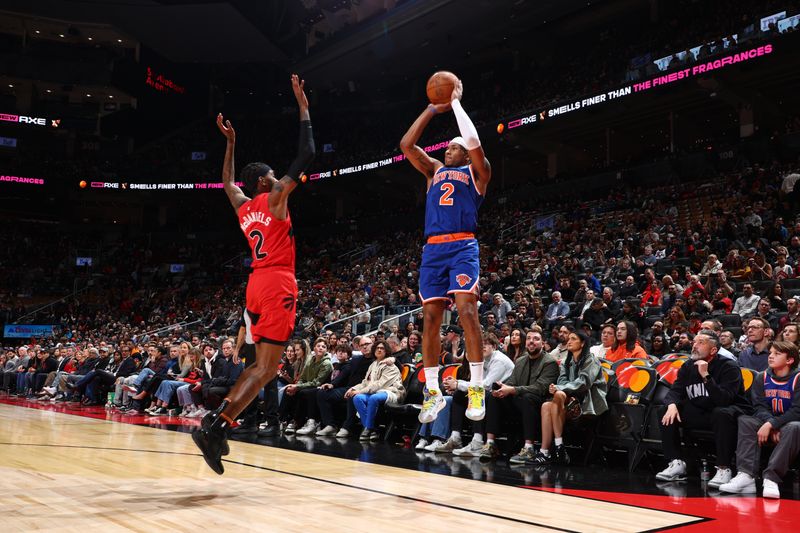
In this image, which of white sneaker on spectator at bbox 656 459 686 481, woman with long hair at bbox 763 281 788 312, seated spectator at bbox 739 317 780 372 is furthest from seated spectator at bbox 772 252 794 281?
white sneaker on spectator at bbox 656 459 686 481

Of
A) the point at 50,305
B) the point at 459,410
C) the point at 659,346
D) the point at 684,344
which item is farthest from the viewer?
the point at 50,305

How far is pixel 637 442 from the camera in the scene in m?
5.70

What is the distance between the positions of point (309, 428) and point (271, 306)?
438 centimetres

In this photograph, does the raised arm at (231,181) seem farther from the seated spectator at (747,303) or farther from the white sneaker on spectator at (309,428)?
the seated spectator at (747,303)

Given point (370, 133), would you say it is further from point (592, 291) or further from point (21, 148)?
point (592, 291)

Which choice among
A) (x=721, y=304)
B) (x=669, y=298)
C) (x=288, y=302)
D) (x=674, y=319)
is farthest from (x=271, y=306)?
(x=669, y=298)

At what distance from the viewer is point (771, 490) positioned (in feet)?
14.4

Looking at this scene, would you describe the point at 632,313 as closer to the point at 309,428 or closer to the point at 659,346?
the point at 659,346

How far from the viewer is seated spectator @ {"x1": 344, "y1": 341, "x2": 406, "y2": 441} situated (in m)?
7.54

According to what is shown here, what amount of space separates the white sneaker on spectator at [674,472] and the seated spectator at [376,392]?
310 cm

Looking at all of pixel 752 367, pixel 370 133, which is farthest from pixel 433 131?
pixel 752 367

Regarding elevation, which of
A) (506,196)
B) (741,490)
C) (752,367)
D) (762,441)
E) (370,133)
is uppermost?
(370,133)

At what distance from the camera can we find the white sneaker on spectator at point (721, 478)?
4.81 m

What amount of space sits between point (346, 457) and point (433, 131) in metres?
21.6
